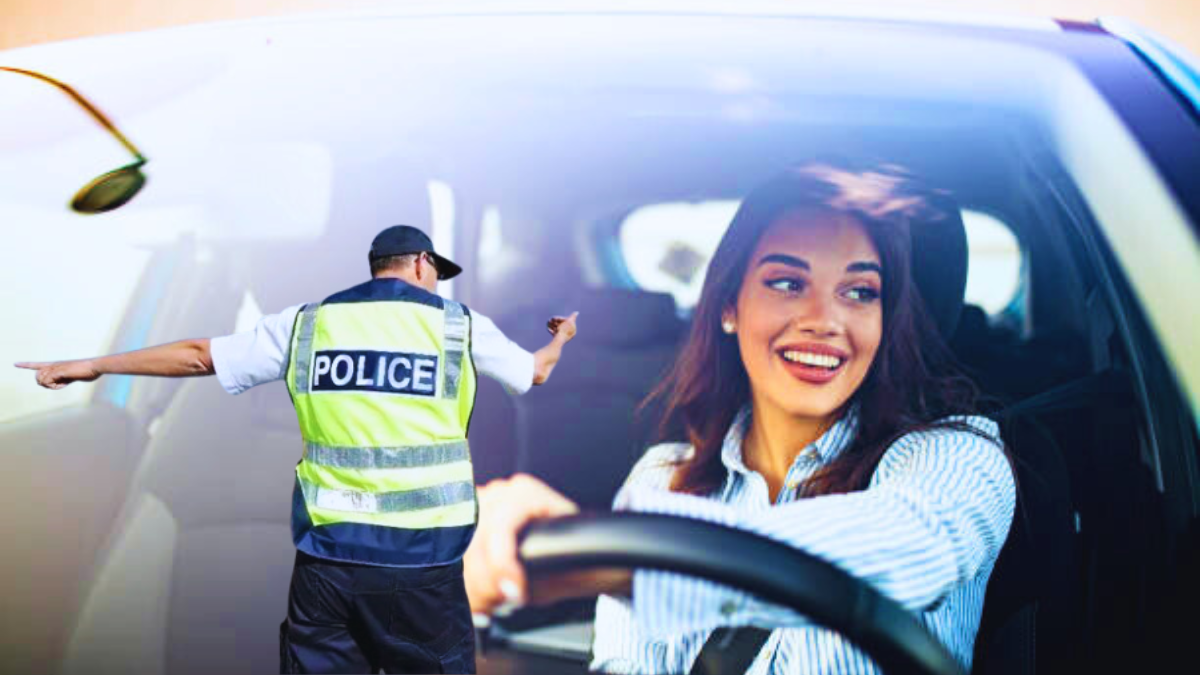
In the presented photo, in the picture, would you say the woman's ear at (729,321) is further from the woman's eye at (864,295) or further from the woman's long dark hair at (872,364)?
the woman's eye at (864,295)

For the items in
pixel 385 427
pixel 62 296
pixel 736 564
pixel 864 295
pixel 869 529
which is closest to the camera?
pixel 736 564

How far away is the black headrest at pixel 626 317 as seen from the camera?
5.35 feet

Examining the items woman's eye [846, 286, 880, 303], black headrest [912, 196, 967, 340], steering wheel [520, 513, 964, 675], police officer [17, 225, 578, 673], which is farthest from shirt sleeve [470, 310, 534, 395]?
black headrest [912, 196, 967, 340]

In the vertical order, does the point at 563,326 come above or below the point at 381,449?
above

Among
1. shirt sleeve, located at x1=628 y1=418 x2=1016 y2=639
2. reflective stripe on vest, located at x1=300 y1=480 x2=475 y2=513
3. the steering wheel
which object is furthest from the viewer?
reflective stripe on vest, located at x1=300 y1=480 x2=475 y2=513

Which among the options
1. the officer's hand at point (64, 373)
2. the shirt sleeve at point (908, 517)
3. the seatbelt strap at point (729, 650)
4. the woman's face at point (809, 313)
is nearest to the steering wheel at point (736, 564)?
the shirt sleeve at point (908, 517)

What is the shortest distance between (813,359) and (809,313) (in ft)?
0.24

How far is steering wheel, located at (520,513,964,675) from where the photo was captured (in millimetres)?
1298

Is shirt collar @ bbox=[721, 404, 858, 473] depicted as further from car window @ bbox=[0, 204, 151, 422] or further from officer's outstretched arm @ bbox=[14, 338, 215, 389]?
car window @ bbox=[0, 204, 151, 422]

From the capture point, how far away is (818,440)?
1610 mm

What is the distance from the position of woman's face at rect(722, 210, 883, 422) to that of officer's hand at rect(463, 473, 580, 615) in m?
0.39

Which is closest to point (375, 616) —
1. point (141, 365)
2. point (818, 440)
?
point (141, 365)

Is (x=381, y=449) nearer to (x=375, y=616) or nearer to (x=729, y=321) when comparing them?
(x=375, y=616)

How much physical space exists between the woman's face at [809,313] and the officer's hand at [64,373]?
114 centimetres
